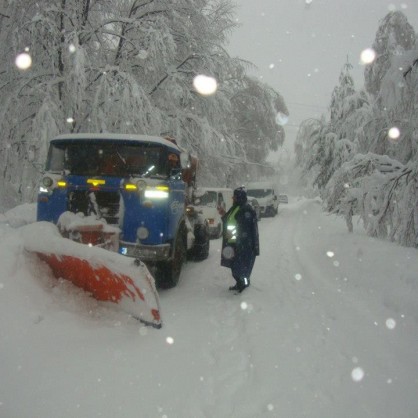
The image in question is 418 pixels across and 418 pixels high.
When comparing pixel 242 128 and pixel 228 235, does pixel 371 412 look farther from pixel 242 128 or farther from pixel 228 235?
pixel 242 128

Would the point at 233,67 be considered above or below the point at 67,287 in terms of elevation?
above

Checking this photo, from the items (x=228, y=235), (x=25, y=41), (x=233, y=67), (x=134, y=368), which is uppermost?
(x=233, y=67)

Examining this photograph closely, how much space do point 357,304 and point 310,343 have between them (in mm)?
2069

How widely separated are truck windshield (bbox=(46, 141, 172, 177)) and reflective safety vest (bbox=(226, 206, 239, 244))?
140cm

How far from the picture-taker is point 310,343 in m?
4.69

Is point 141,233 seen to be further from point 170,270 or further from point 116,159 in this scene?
point 116,159

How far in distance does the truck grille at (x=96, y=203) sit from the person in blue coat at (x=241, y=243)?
2.03m

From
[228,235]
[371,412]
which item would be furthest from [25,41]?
[371,412]

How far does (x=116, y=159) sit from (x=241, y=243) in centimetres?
Result: 248

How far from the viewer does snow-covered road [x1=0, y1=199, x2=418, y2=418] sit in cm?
329

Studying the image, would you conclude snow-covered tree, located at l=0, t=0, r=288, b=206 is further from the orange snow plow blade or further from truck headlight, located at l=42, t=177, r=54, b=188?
the orange snow plow blade

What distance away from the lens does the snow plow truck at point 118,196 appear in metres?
5.92

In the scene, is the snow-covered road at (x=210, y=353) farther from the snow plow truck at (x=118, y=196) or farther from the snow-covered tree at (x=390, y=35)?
the snow-covered tree at (x=390, y=35)

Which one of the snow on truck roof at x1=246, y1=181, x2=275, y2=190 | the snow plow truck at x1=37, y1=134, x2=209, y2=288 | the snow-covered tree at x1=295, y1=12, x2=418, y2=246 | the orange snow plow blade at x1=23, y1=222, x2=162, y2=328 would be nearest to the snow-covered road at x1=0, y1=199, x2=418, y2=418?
the orange snow plow blade at x1=23, y1=222, x2=162, y2=328
